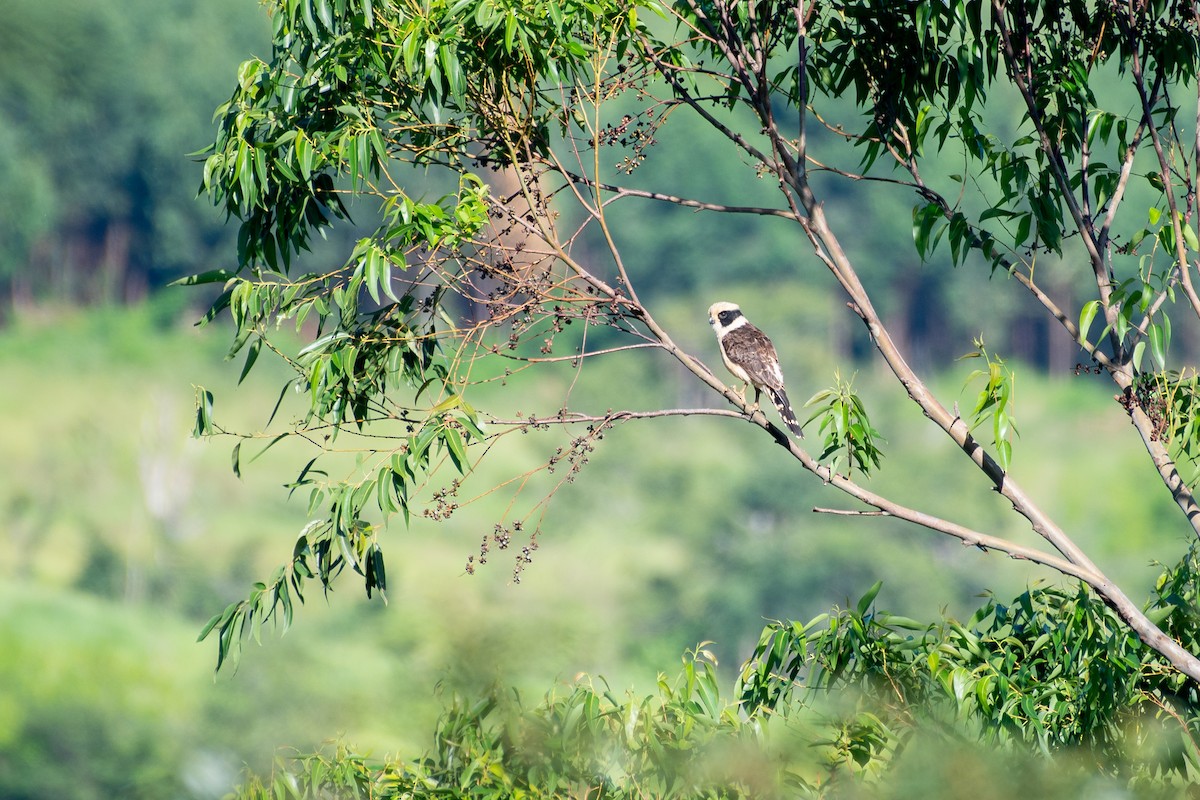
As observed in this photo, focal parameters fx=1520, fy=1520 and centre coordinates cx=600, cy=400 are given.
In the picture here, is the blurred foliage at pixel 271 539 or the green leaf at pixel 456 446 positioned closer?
the green leaf at pixel 456 446

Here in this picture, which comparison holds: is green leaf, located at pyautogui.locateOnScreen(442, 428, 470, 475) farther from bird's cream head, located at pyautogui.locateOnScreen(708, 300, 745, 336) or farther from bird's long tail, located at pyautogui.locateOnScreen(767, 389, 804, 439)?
bird's cream head, located at pyautogui.locateOnScreen(708, 300, 745, 336)

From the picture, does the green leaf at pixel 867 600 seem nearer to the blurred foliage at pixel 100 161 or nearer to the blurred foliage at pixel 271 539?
the blurred foliage at pixel 271 539

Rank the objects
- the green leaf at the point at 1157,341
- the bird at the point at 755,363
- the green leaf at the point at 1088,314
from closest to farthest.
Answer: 1. the green leaf at the point at 1157,341
2. the green leaf at the point at 1088,314
3. the bird at the point at 755,363

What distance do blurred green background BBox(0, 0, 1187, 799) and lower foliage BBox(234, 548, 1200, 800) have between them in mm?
19754

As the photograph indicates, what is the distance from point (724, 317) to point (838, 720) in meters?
2.53

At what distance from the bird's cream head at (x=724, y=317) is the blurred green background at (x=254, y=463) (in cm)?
1806

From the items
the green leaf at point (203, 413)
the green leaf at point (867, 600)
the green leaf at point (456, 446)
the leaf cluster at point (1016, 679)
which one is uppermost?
the green leaf at point (203, 413)

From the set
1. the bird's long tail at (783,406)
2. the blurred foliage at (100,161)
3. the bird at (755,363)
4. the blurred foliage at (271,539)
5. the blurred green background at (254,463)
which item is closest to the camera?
the bird's long tail at (783,406)

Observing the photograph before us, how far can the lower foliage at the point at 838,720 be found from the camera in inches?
144

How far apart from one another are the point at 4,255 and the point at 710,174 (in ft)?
62.2

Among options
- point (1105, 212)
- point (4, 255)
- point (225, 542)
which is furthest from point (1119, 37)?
point (4, 255)

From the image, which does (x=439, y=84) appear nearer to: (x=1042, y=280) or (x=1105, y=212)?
(x=1105, y=212)

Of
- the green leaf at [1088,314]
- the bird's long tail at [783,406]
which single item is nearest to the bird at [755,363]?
the bird's long tail at [783,406]

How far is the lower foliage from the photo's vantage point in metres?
3.66
